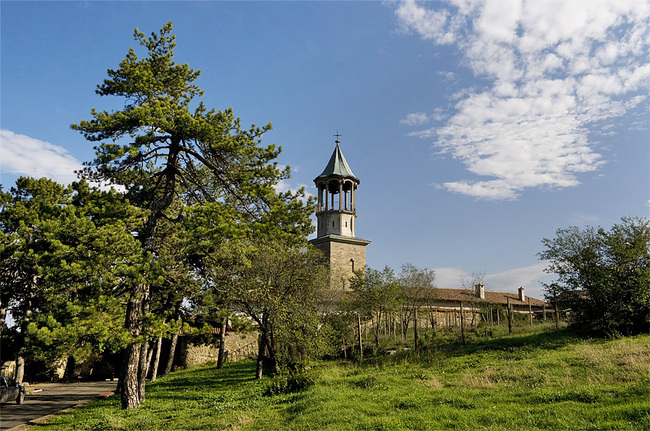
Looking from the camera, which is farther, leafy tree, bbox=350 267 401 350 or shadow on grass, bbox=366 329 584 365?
leafy tree, bbox=350 267 401 350

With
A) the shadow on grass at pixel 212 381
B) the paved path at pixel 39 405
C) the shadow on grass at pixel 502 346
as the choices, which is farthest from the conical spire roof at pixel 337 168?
the paved path at pixel 39 405

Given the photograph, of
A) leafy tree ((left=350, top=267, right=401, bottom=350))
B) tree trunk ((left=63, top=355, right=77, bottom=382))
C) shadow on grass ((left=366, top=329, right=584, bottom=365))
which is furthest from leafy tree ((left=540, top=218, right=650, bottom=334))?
tree trunk ((left=63, top=355, right=77, bottom=382))

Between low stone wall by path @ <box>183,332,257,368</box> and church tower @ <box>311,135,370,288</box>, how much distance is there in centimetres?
1170

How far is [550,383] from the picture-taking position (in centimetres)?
1169

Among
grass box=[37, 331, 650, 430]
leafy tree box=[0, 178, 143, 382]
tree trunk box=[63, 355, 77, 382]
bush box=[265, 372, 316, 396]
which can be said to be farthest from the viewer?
tree trunk box=[63, 355, 77, 382]

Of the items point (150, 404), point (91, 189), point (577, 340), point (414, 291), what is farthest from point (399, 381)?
point (414, 291)

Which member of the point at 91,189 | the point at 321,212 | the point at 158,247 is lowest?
the point at 158,247

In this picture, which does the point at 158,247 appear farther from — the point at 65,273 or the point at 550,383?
the point at 550,383

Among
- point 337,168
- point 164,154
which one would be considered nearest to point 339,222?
point 337,168

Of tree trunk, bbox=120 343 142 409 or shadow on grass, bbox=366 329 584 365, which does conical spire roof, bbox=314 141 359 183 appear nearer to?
shadow on grass, bbox=366 329 584 365

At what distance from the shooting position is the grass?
29.5ft

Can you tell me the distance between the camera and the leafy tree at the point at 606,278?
65.6 ft

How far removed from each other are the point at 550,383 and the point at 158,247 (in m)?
12.9

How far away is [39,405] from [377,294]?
17.2 m
